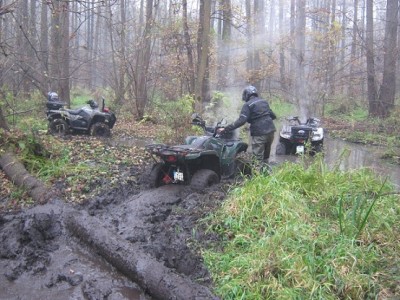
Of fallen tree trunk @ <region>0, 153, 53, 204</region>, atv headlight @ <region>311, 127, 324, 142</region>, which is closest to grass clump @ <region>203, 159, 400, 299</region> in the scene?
fallen tree trunk @ <region>0, 153, 53, 204</region>

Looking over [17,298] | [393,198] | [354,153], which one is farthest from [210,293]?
[354,153]

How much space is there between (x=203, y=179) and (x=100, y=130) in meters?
5.86

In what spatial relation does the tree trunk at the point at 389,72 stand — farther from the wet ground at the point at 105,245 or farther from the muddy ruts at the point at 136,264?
the muddy ruts at the point at 136,264

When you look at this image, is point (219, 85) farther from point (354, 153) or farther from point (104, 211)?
point (104, 211)

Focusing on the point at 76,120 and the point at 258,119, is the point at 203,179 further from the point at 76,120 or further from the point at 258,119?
the point at 76,120

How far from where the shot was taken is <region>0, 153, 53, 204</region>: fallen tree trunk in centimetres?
634

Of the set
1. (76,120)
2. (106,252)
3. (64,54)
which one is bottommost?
(106,252)

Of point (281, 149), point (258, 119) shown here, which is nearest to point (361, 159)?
point (281, 149)

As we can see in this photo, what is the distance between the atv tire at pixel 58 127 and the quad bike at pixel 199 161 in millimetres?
4995

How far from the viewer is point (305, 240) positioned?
4.52 m

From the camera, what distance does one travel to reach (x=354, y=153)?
38.9 feet

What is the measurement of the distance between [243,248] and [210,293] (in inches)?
38.2

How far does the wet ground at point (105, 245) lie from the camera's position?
417 cm

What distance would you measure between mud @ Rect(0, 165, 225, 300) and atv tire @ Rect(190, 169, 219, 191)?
0.19m
